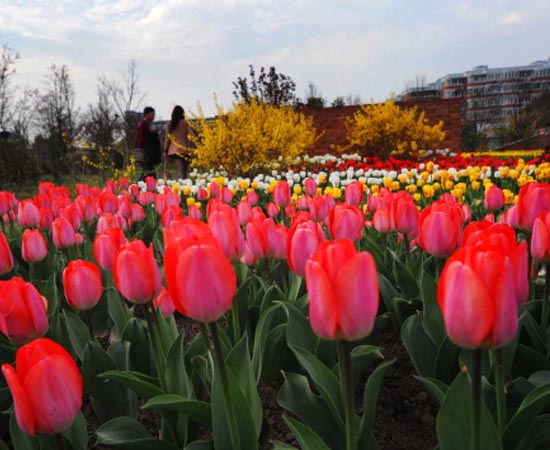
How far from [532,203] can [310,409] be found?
83cm

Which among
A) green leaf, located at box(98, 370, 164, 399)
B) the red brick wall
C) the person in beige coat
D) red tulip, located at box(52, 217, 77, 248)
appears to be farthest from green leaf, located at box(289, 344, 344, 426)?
the red brick wall

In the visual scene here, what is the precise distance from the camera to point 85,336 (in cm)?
149

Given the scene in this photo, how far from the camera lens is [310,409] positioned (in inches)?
43.9

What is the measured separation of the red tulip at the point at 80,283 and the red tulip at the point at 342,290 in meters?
0.73

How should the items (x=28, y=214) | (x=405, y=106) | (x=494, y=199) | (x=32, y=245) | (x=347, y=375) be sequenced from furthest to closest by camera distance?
(x=405, y=106) → (x=28, y=214) → (x=494, y=199) → (x=32, y=245) → (x=347, y=375)

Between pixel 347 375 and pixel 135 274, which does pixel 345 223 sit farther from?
pixel 347 375

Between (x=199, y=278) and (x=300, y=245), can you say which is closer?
(x=199, y=278)

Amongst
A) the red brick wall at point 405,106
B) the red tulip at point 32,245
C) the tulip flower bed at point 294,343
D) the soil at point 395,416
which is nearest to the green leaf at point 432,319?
the tulip flower bed at point 294,343

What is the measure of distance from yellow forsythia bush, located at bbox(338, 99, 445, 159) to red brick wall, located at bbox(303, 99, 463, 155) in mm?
1292

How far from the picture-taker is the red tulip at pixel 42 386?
751 mm

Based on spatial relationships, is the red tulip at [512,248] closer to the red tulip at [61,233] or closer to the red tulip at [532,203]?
the red tulip at [532,203]

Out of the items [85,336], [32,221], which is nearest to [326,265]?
[85,336]

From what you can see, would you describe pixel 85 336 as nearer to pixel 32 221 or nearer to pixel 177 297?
pixel 177 297

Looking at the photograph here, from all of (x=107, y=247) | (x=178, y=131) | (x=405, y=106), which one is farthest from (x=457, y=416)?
(x=405, y=106)
